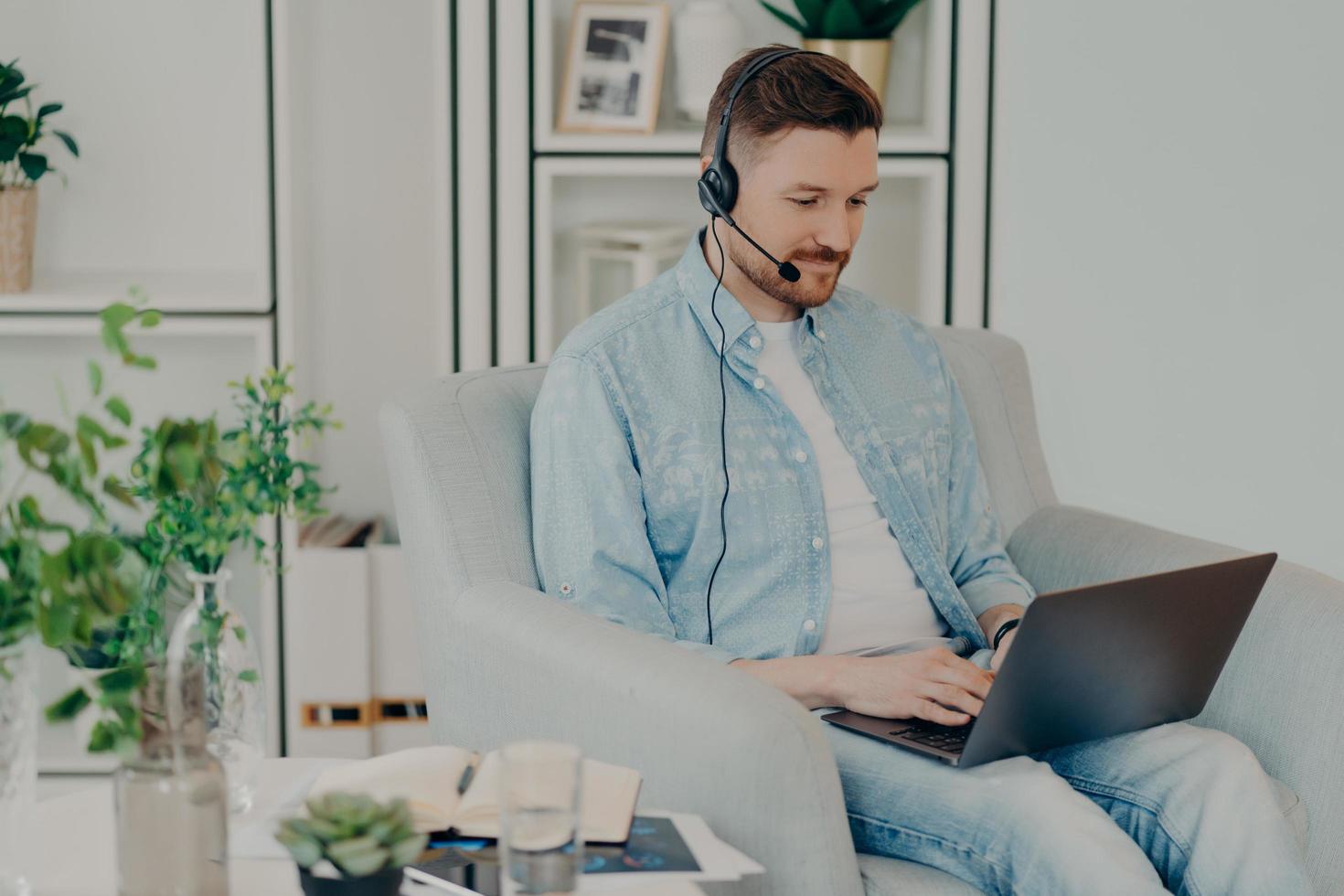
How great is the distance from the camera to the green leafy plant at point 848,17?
2.31m

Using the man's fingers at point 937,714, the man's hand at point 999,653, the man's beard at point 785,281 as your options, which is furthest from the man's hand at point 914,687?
the man's beard at point 785,281

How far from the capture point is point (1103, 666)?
127 centimetres

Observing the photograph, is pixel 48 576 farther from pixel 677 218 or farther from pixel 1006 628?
pixel 677 218

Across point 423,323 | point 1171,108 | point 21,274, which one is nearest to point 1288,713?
point 1171,108

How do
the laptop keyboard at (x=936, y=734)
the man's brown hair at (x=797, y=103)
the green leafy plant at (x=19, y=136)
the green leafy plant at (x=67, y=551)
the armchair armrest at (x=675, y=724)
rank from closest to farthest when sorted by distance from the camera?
the green leafy plant at (x=67, y=551)
the armchair armrest at (x=675, y=724)
the laptop keyboard at (x=936, y=734)
the man's brown hair at (x=797, y=103)
the green leafy plant at (x=19, y=136)

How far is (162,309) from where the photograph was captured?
2.26 m

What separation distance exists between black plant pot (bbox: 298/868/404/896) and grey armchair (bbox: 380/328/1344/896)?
33 centimetres

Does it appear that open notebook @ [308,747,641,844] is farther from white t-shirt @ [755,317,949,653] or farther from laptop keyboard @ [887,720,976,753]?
white t-shirt @ [755,317,949,653]

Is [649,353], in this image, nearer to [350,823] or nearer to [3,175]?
[350,823]

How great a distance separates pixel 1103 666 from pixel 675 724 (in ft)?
1.25

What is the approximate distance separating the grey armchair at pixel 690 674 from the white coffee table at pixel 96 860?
0.13 m

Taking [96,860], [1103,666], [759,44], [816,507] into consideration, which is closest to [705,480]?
[816,507]

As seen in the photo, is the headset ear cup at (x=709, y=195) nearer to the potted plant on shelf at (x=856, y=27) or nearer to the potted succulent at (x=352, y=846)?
the potted plant on shelf at (x=856, y=27)

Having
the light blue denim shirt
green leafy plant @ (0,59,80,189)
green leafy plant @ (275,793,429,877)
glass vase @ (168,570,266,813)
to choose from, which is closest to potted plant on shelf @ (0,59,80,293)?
green leafy plant @ (0,59,80,189)
